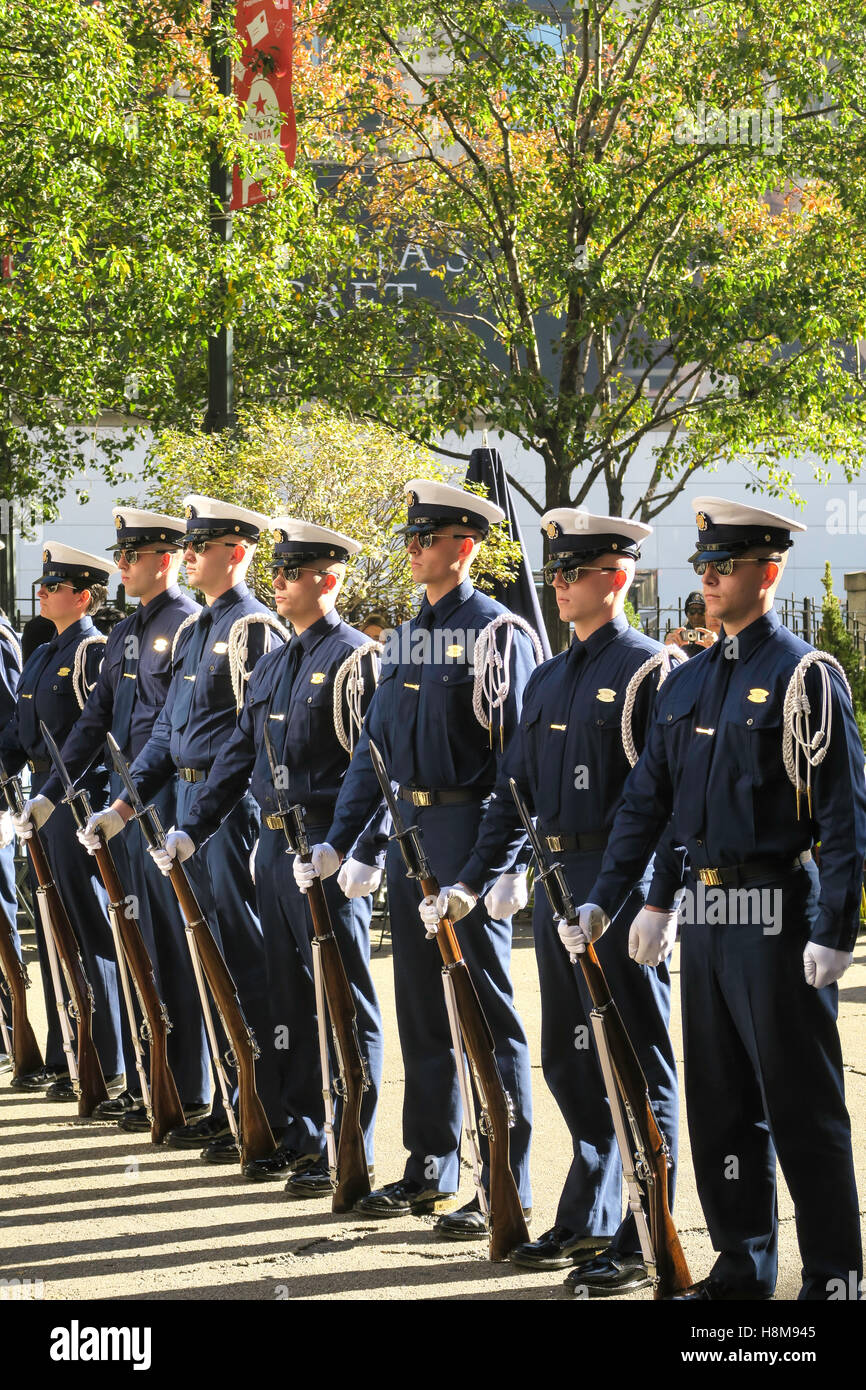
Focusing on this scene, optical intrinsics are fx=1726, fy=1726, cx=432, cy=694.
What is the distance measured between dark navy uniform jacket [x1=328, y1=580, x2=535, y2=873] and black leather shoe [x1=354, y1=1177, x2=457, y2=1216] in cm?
114

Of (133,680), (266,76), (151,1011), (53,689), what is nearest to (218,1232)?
(151,1011)

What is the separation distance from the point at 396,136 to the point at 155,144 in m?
4.62

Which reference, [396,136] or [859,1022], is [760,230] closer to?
[396,136]

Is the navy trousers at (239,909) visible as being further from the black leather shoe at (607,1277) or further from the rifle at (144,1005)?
the black leather shoe at (607,1277)

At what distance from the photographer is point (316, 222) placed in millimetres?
13477

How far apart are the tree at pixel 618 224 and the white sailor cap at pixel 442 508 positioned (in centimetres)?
684

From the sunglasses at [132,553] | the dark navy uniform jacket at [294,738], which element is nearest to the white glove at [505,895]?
the dark navy uniform jacket at [294,738]

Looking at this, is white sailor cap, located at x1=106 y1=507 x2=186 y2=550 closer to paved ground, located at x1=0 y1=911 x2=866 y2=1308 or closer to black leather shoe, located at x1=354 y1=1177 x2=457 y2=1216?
paved ground, located at x1=0 y1=911 x2=866 y2=1308

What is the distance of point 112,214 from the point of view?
35.6 feet

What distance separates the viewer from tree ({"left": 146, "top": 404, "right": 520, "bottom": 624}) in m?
11.6

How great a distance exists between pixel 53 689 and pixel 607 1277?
4.21 metres

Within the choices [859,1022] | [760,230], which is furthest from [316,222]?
[859,1022]

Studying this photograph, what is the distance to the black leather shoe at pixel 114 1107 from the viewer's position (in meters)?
7.05

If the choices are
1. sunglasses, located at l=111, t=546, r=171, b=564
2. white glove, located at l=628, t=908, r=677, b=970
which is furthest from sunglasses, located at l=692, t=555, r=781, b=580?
sunglasses, located at l=111, t=546, r=171, b=564
